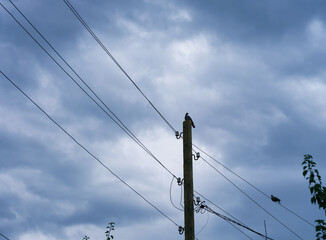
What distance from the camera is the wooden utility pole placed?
35.3 ft

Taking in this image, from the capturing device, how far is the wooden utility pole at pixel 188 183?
10751mm

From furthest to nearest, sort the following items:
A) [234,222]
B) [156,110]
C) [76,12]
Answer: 1. [234,222]
2. [156,110]
3. [76,12]

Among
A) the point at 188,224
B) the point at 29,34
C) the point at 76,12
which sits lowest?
the point at 188,224

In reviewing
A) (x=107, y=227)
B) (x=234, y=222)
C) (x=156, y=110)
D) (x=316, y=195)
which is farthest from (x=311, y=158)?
(x=107, y=227)

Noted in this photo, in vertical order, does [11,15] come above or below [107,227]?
above

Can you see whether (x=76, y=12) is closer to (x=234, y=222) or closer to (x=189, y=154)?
(x=189, y=154)

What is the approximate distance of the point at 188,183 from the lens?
1155cm

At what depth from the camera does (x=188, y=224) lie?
1083 cm

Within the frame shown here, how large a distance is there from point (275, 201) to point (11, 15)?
13991mm

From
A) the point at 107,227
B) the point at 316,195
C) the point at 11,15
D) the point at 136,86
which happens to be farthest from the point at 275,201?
the point at 11,15

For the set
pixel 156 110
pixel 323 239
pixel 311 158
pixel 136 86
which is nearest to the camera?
pixel 323 239

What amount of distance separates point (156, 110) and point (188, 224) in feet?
A: 14.4

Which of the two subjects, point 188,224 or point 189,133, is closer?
point 188,224

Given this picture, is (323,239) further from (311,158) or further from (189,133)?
(189,133)
